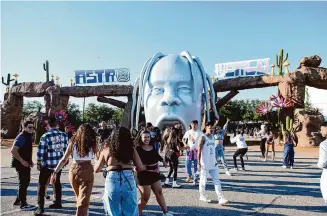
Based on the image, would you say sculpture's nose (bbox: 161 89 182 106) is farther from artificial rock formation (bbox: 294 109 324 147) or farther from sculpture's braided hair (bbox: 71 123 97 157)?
artificial rock formation (bbox: 294 109 324 147)

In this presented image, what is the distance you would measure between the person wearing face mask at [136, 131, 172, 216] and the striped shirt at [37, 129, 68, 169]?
1320 millimetres

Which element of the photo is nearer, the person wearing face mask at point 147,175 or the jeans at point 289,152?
the person wearing face mask at point 147,175

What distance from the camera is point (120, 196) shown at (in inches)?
123

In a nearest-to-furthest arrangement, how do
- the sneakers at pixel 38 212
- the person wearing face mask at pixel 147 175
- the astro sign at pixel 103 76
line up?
the person wearing face mask at pixel 147 175 < the sneakers at pixel 38 212 < the astro sign at pixel 103 76

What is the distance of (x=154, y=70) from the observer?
515 inches

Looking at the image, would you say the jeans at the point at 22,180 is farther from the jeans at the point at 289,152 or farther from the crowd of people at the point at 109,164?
the jeans at the point at 289,152

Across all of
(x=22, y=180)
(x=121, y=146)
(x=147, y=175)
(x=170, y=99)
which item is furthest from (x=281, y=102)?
(x=121, y=146)

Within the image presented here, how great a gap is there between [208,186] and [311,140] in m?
13.3

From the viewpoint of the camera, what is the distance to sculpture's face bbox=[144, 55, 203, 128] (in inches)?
472

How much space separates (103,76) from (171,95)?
1286cm

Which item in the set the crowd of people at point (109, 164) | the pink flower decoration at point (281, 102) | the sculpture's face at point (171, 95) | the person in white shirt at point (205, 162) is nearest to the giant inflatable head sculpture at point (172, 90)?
the sculpture's face at point (171, 95)

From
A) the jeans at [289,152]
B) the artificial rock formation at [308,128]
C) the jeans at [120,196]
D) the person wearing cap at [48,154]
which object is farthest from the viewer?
the artificial rock formation at [308,128]

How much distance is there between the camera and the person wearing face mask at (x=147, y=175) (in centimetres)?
409

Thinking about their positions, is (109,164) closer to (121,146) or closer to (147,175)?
(121,146)
